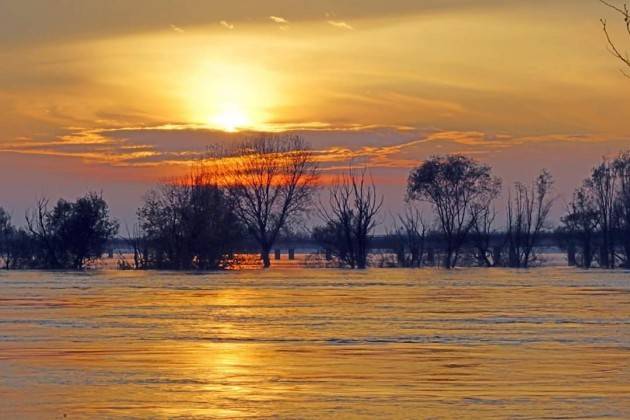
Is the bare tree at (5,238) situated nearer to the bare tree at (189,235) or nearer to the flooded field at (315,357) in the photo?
the bare tree at (189,235)

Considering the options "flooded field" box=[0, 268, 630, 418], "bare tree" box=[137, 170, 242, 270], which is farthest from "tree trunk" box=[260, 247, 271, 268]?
"flooded field" box=[0, 268, 630, 418]

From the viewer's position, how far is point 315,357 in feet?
60.8

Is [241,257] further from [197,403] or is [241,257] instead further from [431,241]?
[197,403]

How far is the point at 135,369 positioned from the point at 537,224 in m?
70.4

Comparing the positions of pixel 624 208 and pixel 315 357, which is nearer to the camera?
pixel 315 357

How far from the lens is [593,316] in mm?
27609

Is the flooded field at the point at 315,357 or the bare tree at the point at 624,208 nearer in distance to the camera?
the flooded field at the point at 315,357

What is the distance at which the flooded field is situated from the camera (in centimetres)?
1371

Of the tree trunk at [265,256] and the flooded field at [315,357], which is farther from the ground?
the tree trunk at [265,256]

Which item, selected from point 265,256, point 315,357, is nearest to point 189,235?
point 265,256

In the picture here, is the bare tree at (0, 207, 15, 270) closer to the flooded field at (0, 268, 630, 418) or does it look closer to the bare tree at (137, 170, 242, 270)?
the bare tree at (137, 170, 242, 270)

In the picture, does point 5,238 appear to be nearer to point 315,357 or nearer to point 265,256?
point 265,256

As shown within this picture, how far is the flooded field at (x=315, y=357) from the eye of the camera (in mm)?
13711

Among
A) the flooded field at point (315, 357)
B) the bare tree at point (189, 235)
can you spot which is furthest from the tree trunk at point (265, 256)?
the flooded field at point (315, 357)
